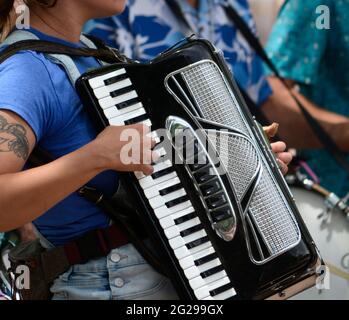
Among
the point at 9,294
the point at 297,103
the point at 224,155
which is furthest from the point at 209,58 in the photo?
the point at 297,103

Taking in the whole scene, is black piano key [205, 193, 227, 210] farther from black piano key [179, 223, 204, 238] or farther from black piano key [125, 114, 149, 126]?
black piano key [125, 114, 149, 126]

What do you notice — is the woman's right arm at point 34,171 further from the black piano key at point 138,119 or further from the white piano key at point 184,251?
the white piano key at point 184,251

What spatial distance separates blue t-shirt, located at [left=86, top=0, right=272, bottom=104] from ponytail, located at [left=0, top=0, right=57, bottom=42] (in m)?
0.88

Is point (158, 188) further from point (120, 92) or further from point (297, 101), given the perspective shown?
point (297, 101)

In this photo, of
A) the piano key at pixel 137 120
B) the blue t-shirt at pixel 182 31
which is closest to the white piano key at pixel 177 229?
the piano key at pixel 137 120

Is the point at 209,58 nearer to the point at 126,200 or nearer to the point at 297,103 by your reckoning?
the point at 126,200

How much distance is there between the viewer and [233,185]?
218cm

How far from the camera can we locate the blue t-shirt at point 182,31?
127 inches

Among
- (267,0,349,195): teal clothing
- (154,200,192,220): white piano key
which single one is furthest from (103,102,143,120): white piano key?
(267,0,349,195): teal clothing

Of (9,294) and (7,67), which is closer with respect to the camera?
(7,67)

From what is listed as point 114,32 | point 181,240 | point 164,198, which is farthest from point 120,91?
point 114,32

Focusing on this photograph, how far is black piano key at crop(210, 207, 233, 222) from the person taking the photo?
2.17 m

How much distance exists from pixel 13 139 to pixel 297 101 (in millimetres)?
1658
